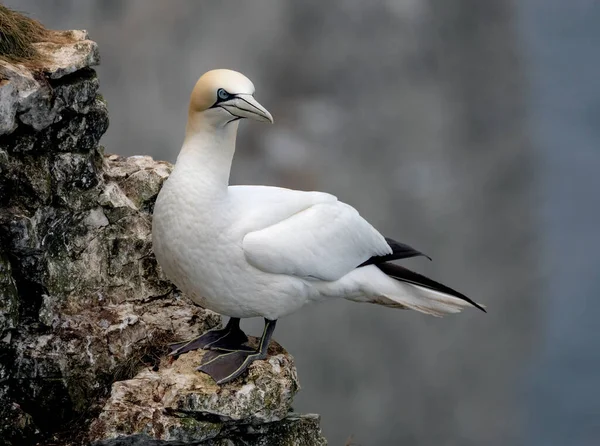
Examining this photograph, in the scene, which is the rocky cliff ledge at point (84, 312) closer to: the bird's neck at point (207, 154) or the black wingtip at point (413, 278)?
the bird's neck at point (207, 154)

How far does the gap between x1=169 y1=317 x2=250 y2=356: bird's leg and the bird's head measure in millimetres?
1104

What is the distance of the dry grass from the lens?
13.8 feet

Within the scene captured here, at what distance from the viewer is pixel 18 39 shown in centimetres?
428

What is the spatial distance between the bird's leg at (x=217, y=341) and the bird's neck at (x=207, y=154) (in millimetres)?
780

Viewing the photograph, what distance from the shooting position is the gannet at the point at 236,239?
13.4 ft

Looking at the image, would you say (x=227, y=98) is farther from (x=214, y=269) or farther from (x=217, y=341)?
(x=217, y=341)

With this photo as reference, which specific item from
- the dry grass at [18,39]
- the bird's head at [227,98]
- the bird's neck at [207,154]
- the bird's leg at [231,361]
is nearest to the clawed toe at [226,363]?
the bird's leg at [231,361]

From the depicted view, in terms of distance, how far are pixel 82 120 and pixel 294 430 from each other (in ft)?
6.02

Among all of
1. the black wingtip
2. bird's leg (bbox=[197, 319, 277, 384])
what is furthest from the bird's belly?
the black wingtip

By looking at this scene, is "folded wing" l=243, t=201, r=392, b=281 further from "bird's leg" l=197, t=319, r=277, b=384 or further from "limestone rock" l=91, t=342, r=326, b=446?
"limestone rock" l=91, t=342, r=326, b=446

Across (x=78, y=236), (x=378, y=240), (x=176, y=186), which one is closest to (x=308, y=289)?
(x=378, y=240)

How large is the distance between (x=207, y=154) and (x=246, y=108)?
343mm

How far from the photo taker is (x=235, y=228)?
4.15 m

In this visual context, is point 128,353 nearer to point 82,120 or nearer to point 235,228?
point 235,228
